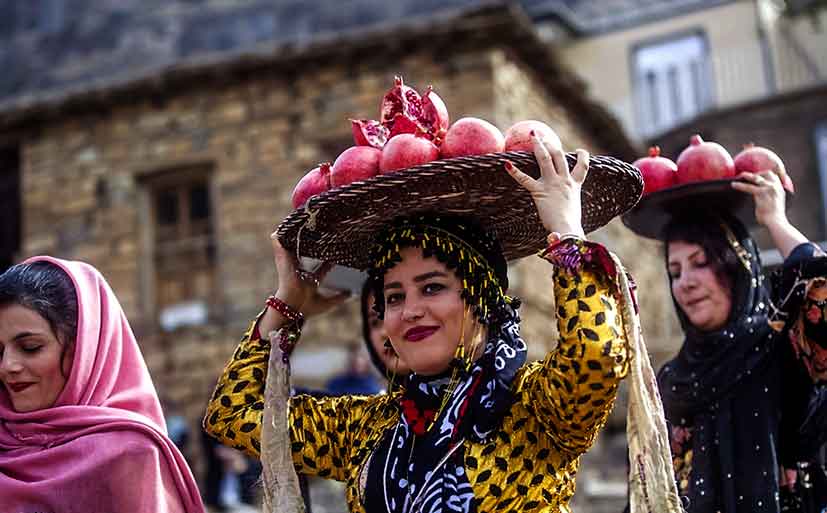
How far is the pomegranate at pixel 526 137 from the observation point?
93.8 inches

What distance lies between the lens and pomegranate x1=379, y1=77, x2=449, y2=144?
2.62m

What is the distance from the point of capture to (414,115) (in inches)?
105

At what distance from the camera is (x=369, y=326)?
12.1ft

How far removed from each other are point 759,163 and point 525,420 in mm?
1282

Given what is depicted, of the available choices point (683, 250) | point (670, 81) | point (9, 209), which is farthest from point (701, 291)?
point (670, 81)

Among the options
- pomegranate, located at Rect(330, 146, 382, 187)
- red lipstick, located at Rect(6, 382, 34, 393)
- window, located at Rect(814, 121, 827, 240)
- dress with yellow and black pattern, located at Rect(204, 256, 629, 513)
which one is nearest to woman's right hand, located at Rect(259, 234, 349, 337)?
dress with yellow and black pattern, located at Rect(204, 256, 629, 513)

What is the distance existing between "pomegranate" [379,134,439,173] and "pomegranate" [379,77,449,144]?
110 mm

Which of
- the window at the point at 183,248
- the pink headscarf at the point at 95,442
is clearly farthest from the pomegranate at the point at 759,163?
the window at the point at 183,248

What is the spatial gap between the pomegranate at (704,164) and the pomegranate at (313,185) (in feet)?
3.82

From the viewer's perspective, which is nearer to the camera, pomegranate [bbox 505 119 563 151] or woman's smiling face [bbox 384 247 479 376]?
pomegranate [bbox 505 119 563 151]

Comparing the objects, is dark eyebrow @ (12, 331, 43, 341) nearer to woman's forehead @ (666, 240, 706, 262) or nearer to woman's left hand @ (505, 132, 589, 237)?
woman's left hand @ (505, 132, 589, 237)

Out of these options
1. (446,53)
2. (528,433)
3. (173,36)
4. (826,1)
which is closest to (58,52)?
(173,36)

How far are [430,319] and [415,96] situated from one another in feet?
2.00

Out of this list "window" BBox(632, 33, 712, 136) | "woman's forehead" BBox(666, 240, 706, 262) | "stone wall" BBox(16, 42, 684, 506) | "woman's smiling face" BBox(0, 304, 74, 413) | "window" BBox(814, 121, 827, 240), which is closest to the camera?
"woman's smiling face" BBox(0, 304, 74, 413)
